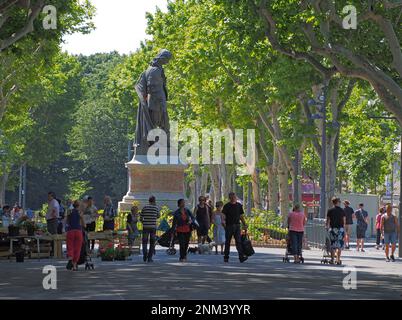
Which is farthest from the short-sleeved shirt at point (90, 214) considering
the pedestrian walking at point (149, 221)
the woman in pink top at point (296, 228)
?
the woman in pink top at point (296, 228)

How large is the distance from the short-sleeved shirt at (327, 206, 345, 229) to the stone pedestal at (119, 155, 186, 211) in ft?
38.4

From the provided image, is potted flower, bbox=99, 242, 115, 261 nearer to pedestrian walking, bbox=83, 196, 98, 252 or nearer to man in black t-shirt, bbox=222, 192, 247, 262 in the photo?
pedestrian walking, bbox=83, 196, 98, 252

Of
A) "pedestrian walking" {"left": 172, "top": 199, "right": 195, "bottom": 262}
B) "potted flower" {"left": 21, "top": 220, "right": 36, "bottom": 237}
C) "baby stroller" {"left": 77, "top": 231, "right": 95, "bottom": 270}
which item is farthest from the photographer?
"potted flower" {"left": 21, "top": 220, "right": 36, "bottom": 237}

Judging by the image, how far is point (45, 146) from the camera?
93938mm

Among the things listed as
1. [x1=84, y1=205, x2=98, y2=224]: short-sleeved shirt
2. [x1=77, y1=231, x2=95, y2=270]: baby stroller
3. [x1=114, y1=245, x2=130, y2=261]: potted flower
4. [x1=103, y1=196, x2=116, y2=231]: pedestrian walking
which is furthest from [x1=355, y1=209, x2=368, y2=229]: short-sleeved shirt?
[x1=77, y1=231, x2=95, y2=270]: baby stroller

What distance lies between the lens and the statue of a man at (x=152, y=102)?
42.5 meters

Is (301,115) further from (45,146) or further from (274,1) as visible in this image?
(45,146)

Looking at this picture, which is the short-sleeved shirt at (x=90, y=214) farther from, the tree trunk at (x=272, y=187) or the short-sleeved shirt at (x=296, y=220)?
the tree trunk at (x=272, y=187)

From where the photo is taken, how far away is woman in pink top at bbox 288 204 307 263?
104ft

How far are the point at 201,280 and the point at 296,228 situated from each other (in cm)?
916

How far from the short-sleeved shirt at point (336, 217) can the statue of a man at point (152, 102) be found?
492 inches

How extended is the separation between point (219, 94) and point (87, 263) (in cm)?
3074

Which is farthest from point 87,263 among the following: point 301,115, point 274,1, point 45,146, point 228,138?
point 45,146

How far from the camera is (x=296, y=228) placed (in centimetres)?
3192
